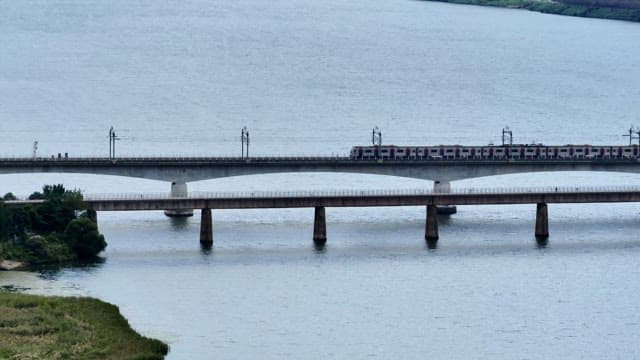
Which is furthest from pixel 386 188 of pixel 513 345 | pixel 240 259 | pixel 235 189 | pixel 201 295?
pixel 513 345

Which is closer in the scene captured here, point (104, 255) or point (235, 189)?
point (104, 255)

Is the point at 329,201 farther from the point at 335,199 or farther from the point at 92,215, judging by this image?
the point at 92,215

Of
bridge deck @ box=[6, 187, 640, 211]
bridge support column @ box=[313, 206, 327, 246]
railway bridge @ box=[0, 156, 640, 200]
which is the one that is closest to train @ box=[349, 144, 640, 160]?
railway bridge @ box=[0, 156, 640, 200]

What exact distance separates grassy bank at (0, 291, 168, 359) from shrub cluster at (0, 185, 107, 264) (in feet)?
49.4

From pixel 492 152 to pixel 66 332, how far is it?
200 feet

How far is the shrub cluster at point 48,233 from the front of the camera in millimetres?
134000

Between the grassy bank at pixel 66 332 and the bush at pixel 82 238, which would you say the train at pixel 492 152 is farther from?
the grassy bank at pixel 66 332

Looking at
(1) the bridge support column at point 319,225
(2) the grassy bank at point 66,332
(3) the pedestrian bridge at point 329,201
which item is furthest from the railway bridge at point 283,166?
(2) the grassy bank at point 66,332

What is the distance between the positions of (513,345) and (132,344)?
1904cm

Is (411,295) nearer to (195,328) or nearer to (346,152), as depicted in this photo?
(195,328)

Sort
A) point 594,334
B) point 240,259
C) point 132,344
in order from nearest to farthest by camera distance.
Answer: point 132,344, point 594,334, point 240,259

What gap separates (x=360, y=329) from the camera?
382 feet

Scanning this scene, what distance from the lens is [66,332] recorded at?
359 ft

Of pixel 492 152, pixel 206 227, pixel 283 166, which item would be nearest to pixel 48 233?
pixel 206 227
